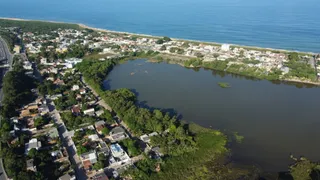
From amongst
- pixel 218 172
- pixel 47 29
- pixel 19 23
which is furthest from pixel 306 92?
pixel 19 23

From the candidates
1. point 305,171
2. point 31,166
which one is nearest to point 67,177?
point 31,166

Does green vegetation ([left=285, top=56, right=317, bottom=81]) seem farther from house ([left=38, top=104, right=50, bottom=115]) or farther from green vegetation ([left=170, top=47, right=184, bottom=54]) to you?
house ([left=38, top=104, right=50, bottom=115])

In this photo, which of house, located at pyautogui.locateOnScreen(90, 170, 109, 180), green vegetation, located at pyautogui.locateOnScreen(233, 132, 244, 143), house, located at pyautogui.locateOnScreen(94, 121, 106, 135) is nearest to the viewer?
house, located at pyautogui.locateOnScreen(90, 170, 109, 180)

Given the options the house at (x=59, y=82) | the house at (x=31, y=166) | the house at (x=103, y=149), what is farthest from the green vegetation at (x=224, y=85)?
the house at (x=31, y=166)

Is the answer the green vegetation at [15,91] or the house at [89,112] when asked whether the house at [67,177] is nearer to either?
the house at [89,112]

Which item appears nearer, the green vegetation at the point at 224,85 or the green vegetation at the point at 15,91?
the green vegetation at the point at 15,91

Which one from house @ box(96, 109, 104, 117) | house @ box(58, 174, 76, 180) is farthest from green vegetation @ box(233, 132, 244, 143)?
house @ box(58, 174, 76, 180)

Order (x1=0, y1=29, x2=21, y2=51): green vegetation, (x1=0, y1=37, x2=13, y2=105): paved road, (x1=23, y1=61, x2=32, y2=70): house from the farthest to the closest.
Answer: (x1=0, y1=29, x2=21, y2=51): green vegetation, (x1=0, y1=37, x2=13, y2=105): paved road, (x1=23, y1=61, x2=32, y2=70): house
